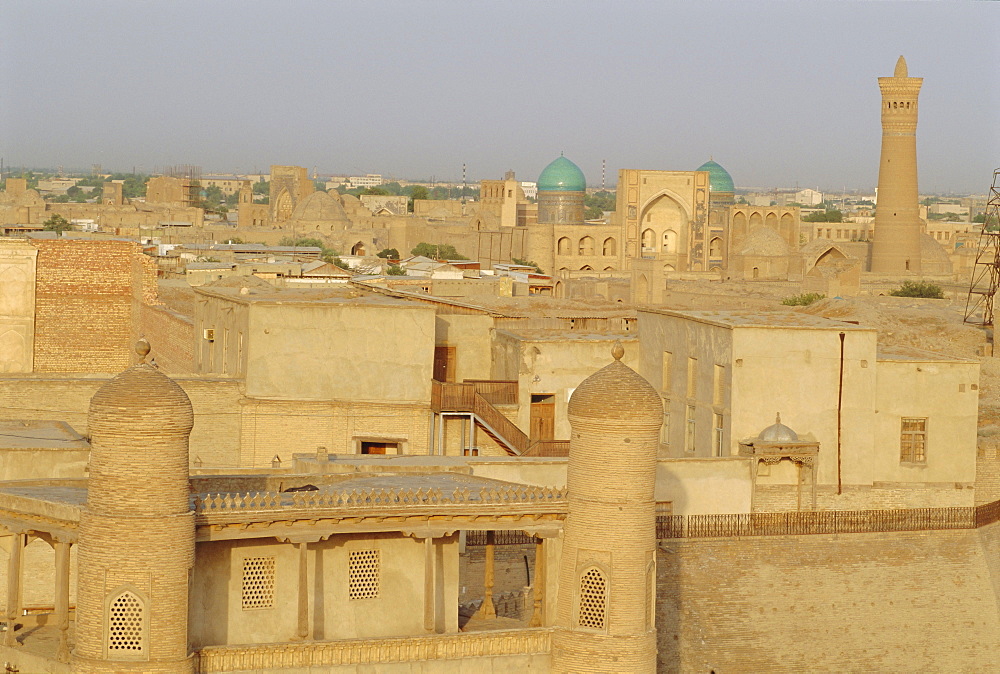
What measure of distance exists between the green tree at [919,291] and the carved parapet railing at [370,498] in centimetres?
4090

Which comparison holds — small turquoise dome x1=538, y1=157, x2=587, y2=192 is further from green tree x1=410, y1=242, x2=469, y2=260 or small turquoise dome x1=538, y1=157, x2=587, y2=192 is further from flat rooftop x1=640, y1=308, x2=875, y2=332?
flat rooftop x1=640, y1=308, x2=875, y2=332

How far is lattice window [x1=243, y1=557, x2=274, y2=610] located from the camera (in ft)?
48.5

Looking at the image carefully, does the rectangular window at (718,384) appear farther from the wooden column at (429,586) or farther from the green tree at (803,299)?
the green tree at (803,299)

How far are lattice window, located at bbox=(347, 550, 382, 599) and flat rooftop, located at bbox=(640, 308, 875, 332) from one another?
29.5 ft

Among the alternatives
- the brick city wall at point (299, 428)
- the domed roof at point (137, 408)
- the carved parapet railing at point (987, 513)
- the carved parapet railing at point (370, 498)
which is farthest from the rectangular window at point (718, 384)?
the domed roof at point (137, 408)

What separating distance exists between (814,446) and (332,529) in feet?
33.1

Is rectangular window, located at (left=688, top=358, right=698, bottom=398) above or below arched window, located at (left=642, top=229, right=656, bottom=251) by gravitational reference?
below

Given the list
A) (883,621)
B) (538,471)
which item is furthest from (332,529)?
→ (883,621)

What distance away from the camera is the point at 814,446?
2272 centimetres

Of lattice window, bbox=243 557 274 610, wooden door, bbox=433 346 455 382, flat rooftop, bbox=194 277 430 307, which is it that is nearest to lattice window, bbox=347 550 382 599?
lattice window, bbox=243 557 274 610

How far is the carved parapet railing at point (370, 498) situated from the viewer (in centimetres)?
1418

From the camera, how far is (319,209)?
327 ft

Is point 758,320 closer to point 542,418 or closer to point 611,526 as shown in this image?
point 542,418

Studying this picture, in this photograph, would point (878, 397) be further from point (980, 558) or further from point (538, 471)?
point (538, 471)
